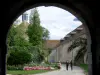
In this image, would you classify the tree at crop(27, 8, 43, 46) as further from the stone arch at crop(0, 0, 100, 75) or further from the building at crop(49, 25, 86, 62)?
the stone arch at crop(0, 0, 100, 75)

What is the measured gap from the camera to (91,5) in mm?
8617

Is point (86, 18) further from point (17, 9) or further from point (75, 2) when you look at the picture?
point (17, 9)

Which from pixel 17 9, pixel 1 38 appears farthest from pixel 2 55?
pixel 17 9

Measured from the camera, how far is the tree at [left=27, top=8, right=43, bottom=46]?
50.7 m

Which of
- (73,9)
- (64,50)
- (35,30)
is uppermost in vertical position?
(35,30)

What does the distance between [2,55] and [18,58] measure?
76.7 feet

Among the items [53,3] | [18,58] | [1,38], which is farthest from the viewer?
[18,58]

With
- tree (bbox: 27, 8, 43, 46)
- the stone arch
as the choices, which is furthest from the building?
the stone arch

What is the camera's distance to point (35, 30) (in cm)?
5150

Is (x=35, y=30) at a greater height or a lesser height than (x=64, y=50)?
greater

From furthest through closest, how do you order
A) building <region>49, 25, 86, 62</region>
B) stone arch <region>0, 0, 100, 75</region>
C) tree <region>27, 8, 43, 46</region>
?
building <region>49, 25, 86, 62</region> → tree <region>27, 8, 43, 46</region> → stone arch <region>0, 0, 100, 75</region>

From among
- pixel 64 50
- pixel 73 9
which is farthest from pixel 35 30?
pixel 73 9

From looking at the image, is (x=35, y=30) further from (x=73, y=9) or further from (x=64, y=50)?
(x=73, y=9)

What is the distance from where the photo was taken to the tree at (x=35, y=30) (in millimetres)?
50656
